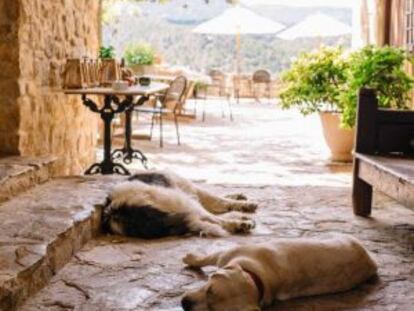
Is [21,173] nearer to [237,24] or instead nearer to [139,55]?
[139,55]

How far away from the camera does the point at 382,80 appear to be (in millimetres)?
5672

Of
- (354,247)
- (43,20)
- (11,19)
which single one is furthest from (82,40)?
(354,247)

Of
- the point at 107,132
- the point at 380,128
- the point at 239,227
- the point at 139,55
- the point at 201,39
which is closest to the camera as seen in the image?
the point at 239,227

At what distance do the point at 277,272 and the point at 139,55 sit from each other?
9362 millimetres

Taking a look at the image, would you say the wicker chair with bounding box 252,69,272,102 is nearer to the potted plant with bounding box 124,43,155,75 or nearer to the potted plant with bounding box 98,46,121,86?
the potted plant with bounding box 124,43,155,75

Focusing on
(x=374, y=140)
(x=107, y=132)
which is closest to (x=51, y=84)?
(x=107, y=132)

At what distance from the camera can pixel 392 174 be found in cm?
321

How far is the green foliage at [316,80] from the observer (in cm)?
641

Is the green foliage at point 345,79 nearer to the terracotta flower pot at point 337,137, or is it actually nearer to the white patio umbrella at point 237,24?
the terracotta flower pot at point 337,137

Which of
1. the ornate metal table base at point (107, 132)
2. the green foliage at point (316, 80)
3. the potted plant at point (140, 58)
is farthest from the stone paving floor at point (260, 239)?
the potted plant at point (140, 58)

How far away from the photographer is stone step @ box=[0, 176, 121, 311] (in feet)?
7.50

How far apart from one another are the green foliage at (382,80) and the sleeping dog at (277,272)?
3321 millimetres

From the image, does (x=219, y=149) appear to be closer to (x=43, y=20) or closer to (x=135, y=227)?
(x=43, y=20)

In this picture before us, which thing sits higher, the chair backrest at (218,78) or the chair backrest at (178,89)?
the chair backrest at (218,78)
